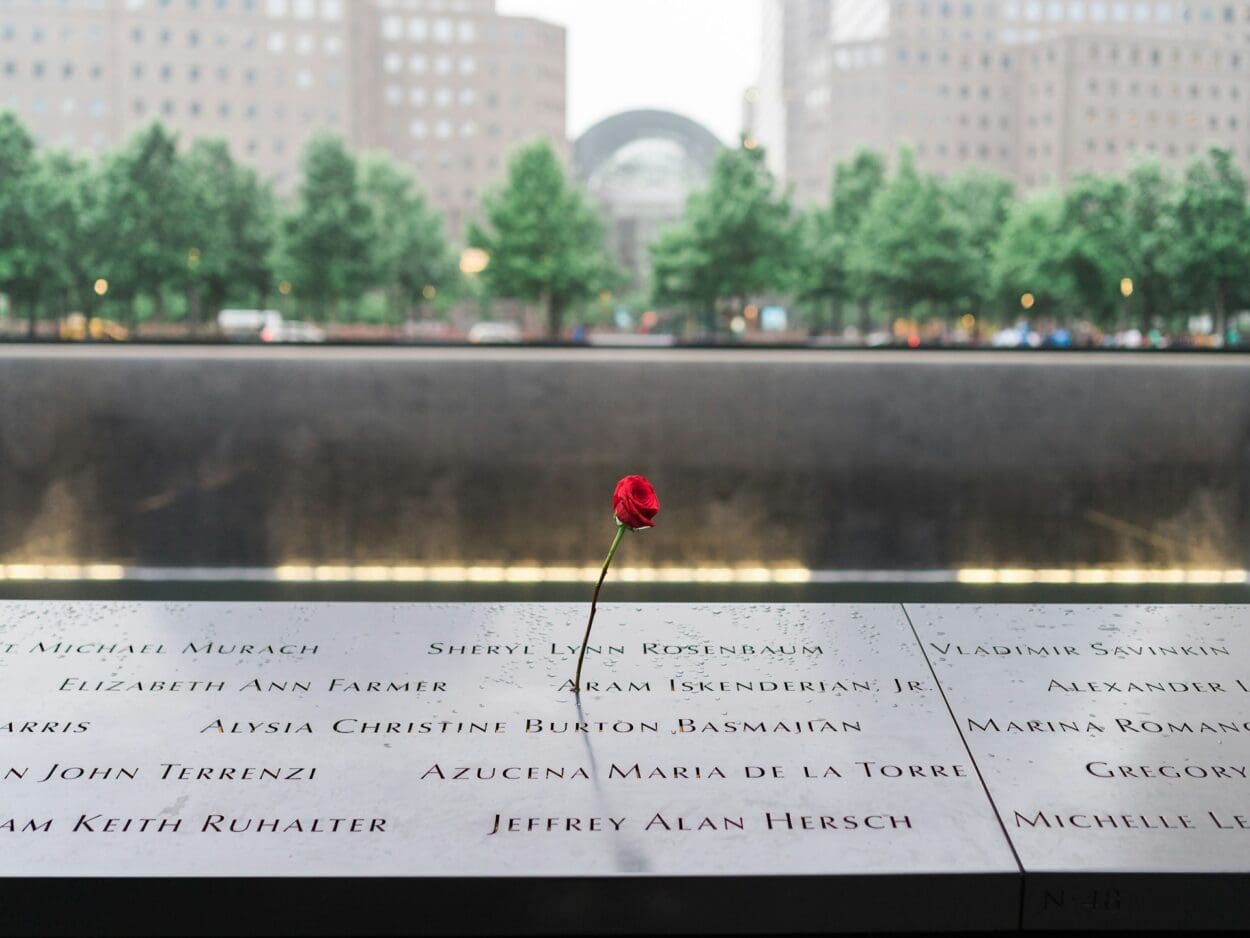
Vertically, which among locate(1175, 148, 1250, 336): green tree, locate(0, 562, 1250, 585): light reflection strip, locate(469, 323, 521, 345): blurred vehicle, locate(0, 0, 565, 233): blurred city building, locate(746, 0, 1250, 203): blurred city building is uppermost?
locate(0, 0, 565, 233): blurred city building

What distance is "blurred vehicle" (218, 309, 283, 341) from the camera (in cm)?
3781

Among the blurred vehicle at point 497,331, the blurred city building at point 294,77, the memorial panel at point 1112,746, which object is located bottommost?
the memorial panel at point 1112,746

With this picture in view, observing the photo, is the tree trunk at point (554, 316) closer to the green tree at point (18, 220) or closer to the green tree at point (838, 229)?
the green tree at point (838, 229)

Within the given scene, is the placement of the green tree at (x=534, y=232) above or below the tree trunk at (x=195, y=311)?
above

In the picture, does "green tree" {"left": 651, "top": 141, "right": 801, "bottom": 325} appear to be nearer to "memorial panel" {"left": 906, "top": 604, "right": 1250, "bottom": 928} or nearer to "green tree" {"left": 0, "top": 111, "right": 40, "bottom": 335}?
"green tree" {"left": 0, "top": 111, "right": 40, "bottom": 335}

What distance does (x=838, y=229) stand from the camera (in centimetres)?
3681

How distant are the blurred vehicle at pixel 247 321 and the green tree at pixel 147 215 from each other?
13.6 feet

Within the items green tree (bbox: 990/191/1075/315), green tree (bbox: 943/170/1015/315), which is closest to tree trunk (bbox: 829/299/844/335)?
green tree (bbox: 943/170/1015/315)

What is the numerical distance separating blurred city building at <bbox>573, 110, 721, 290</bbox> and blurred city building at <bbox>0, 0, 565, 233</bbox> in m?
41.9

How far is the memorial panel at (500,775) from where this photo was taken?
2174 mm

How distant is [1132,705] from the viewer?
119 inches

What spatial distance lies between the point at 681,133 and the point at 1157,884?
124 m

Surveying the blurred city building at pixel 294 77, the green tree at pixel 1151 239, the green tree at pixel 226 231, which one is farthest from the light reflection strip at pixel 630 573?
the blurred city building at pixel 294 77

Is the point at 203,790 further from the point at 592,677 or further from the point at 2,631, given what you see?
the point at 2,631
